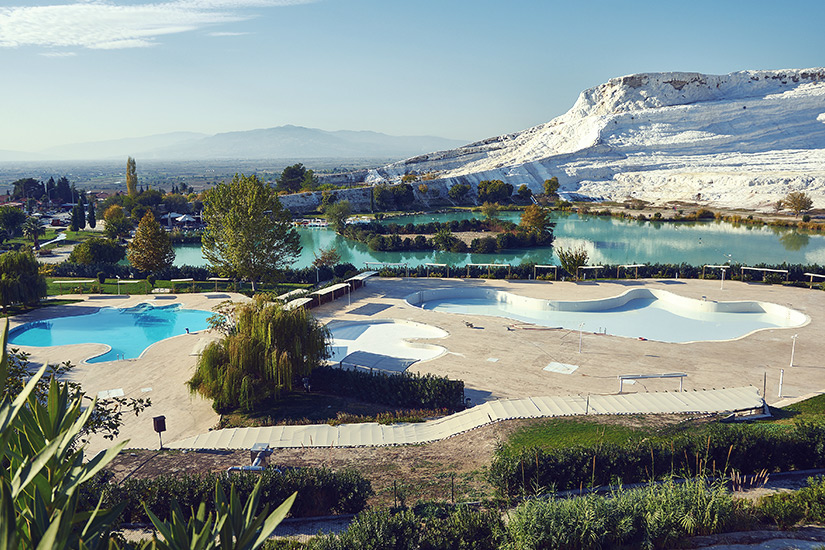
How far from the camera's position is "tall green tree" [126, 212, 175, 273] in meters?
25.5

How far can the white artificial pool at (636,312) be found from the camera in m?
19.4

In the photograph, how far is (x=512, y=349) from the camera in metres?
16.1

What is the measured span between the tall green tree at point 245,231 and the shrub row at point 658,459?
1572 cm

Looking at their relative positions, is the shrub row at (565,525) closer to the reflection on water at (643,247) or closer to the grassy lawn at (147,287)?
the grassy lawn at (147,287)

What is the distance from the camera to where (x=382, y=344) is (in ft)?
57.0

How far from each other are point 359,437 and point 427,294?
1253 centimetres

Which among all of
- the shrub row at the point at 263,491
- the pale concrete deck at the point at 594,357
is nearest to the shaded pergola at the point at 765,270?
the pale concrete deck at the point at 594,357

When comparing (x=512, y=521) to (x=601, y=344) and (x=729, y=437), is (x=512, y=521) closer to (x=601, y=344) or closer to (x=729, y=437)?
(x=729, y=437)

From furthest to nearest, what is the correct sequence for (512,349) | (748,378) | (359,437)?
(512,349), (748,378), (359,437)

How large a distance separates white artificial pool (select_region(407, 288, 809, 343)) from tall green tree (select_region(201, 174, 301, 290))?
19.4 ft

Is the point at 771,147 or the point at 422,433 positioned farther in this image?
the point at 771,147

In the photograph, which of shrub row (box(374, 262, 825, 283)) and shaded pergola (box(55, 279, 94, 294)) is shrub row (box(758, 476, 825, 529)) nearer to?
shrub row (box(374, 262, 825, 283))

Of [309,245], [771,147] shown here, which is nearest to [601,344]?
[309,245]

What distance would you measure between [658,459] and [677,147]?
249 feet
